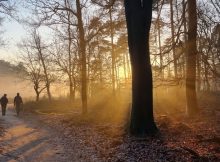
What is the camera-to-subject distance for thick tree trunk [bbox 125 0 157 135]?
1437cm

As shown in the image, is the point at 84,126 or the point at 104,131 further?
the point at 84,126

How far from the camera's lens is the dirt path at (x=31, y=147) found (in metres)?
12.4

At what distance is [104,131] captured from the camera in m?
17.2

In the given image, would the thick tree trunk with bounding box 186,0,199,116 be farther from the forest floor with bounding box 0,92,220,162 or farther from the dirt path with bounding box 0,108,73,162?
the dirt path with bounding box 0,108,73,162

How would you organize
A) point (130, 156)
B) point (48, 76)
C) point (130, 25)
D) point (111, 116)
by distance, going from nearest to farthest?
1. point (130, 156)
2. point (130, 25)
3. point (111, 116)
4. point (48, 76)

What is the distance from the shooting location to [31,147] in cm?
1465

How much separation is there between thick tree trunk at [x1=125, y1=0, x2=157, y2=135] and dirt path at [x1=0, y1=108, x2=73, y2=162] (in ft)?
10.9

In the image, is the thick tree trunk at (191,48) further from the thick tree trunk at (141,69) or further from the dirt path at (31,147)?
the dirt path at (31,147)

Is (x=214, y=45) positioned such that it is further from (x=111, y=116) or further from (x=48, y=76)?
(x=48, y=76)

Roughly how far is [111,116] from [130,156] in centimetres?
1229

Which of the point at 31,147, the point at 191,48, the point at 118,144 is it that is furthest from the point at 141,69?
the point at 31,147

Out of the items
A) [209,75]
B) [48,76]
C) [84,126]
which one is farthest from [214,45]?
[48,76]

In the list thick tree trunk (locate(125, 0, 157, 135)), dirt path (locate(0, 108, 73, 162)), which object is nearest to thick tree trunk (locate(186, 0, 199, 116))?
thick tree trunk (locate(125, 0, 157, 135))

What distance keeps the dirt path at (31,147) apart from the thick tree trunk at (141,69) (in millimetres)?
3316
